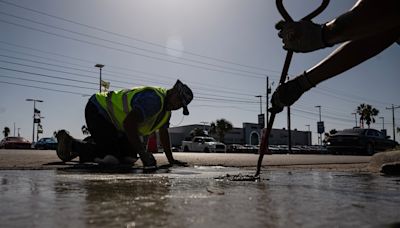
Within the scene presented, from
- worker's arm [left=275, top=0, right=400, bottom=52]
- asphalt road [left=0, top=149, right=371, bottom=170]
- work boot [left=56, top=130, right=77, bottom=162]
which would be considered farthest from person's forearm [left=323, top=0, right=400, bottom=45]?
work boot [left=56, top=130, right=77, bottom=162]

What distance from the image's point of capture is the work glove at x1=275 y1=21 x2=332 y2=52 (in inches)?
88.8

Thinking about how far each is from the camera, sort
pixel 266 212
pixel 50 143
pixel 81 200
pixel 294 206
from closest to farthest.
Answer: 1. pixel 266 212
2. pixel 294 206
3. pixel 81 200
4. pixel 50 143

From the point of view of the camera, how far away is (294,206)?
1.80 meters

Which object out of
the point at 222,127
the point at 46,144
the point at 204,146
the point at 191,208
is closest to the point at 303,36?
the point at 191,208

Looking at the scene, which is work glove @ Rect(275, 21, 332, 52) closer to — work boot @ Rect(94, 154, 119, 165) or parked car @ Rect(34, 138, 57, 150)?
work boot @ Rect(94, 154, 119, 165)

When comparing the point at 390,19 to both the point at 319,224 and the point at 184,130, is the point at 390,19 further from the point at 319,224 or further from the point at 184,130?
the point at 184,130

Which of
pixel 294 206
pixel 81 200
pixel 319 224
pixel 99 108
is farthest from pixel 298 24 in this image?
pixel 99 108

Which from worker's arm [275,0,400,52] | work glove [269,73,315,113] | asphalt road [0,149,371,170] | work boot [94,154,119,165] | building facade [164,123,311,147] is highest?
building facade [164,123,311,147]

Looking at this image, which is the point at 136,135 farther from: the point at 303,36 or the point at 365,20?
the point at 365,20

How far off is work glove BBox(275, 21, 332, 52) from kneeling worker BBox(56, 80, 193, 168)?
109 inches

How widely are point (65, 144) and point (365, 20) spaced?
16.2ft

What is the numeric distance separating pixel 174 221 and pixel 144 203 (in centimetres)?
43

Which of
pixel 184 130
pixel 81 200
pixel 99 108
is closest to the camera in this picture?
pixel 81 200

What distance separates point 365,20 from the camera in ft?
6.53
